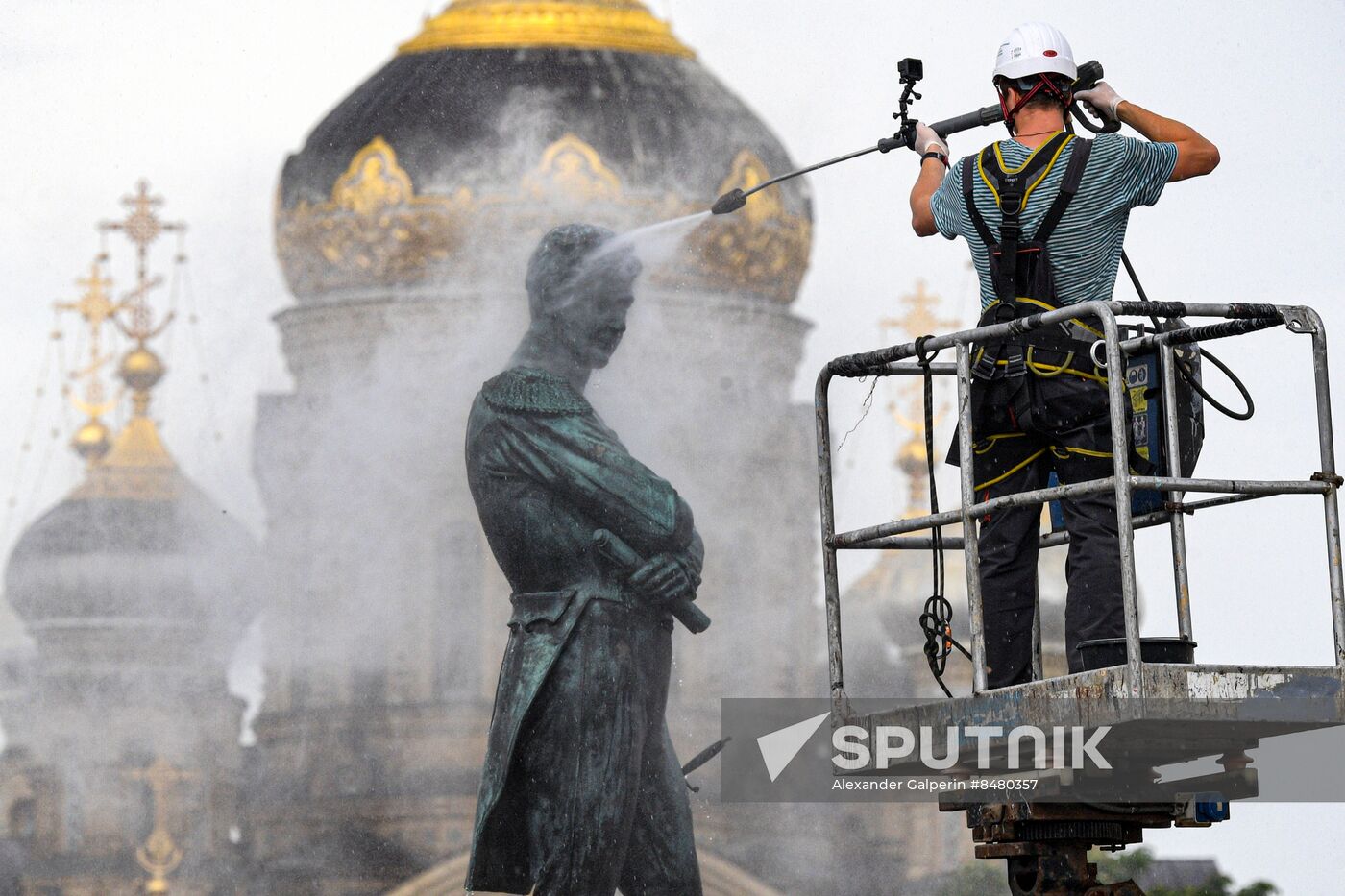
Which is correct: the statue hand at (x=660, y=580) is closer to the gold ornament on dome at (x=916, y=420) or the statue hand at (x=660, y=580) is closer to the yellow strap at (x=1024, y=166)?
the yellow strap at (x=1024, y=166)

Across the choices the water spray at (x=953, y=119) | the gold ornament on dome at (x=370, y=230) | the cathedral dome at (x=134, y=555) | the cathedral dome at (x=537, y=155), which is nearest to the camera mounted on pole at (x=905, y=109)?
the water spray at (x=953, y=119)

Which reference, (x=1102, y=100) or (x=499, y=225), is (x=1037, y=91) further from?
(x=499, y=225)

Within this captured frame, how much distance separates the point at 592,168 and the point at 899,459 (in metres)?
8.21

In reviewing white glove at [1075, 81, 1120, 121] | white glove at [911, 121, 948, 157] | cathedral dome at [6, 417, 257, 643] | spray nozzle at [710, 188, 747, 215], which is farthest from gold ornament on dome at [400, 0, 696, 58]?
white glove at [1075, 81, 1120, 121]

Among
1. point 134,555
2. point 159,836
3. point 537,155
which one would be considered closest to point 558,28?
point 537,155

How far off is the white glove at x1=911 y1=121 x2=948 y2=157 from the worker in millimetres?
357

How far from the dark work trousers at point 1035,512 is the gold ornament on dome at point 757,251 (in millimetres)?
39489

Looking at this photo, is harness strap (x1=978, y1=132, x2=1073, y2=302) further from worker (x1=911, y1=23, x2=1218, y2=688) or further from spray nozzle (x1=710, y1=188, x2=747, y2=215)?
spray nozzle (x1=710, y1=188, x2=747, y2=215)

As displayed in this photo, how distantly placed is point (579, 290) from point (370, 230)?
40.3 meters

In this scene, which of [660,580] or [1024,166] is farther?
[660,580]

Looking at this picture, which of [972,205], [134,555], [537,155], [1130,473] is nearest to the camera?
[1130,473]

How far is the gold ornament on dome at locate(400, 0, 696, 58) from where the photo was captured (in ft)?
155

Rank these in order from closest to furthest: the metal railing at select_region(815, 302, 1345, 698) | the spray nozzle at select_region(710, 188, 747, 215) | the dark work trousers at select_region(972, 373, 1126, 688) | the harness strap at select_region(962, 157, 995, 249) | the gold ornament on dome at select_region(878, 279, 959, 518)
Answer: the metal railing at select_region(815, 302, 1345, 698)
the dark work trousers at select_region(972, 373, 1126, 688)
the harness strap at select_region(962, 157, 995, 249)
the spray nozzle at select_region(710, 188, 747, 215)
the gold ornament on dome at select_region(878, 279, 959, 518)

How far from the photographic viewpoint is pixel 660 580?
35.2ft
